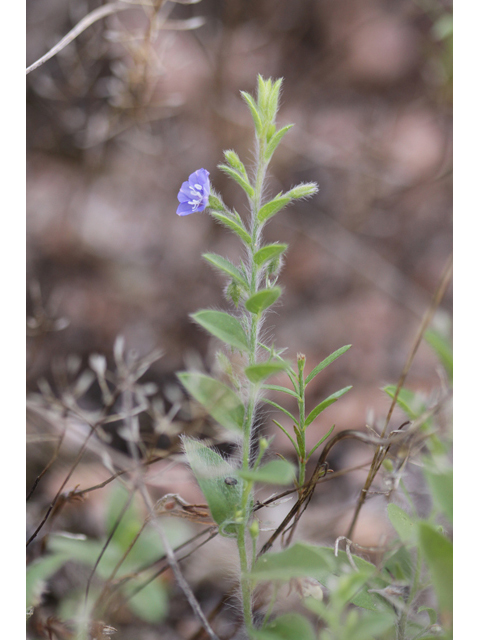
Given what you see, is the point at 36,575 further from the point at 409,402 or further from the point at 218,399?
the point at 409,402

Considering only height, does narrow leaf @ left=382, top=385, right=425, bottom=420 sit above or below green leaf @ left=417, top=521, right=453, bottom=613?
above

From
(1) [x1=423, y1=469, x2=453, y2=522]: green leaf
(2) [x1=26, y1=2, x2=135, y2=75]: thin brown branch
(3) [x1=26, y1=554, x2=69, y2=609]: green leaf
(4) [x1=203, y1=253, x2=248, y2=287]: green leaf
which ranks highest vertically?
(2) [x1=26, y1=2, x2=135, y2=75]: thin brown branch

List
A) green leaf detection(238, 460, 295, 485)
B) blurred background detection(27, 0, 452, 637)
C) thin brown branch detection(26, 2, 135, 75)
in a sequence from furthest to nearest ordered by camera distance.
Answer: blurred background detection(27, 0, 452, 637) < thin brown branch detection(26, 2, 135, 75) < green leaf detection(238, 460, 295, 485)

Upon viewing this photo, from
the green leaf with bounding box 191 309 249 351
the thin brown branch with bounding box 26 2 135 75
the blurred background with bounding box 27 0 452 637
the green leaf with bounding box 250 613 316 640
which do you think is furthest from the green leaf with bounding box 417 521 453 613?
the blurred background with bounding box 27 0 452 637

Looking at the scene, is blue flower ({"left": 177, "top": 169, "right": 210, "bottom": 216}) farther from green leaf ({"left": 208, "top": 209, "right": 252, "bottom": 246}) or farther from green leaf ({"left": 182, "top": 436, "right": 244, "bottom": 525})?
green leaf ({"left": 182, "top": 436, "right": 244, "bottom": 525})

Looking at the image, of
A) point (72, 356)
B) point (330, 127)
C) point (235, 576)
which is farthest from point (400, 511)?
point (330, 127)
